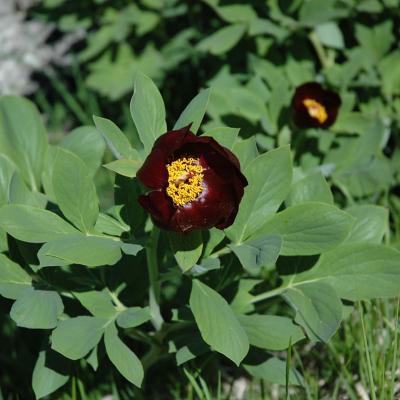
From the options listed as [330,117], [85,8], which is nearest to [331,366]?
[330,117]

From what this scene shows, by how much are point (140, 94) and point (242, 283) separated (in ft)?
1.89

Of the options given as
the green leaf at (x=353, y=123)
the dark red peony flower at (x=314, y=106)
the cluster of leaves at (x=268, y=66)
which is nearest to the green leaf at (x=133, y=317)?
the cluster of leaves at (x=268, y=66)

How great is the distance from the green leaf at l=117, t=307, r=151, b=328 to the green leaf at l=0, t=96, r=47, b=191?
50 centimetres

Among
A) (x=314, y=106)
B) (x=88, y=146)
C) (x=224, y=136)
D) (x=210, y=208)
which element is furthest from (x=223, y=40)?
(x=210, y=208)

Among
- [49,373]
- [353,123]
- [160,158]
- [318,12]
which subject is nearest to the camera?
[160,158]

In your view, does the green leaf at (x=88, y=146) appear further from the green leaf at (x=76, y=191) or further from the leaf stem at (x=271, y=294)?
the leaf stem at (x=271, y=294)

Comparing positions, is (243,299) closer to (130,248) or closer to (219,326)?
(219,326)

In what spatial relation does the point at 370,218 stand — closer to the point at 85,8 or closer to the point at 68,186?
the point at 68,186

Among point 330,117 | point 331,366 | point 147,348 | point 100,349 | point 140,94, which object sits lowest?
point 147,348

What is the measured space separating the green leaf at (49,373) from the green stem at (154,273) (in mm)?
249

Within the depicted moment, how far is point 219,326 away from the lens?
1.62m

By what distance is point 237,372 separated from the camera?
232 centimetres

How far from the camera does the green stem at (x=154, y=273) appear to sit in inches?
66.7

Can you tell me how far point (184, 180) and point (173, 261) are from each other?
374mm
